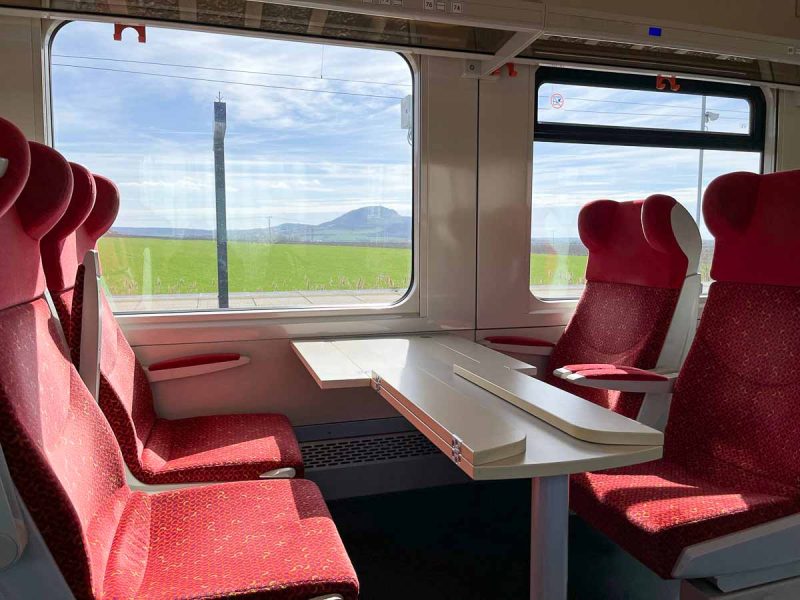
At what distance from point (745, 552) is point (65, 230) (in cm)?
204

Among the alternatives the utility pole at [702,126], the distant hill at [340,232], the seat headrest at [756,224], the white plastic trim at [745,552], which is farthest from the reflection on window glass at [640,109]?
the white plastic trim at [745,552]

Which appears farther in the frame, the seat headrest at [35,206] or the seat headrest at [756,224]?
the seat headrest at [756,224]

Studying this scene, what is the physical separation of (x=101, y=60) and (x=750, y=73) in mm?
3013

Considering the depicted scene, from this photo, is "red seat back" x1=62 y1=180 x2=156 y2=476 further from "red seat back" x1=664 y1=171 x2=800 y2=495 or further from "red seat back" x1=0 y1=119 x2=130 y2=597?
"red seat back" x1=664 y1=171 x2=800 y2=495

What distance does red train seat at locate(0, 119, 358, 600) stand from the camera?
113cm

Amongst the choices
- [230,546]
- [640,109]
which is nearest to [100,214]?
[230,546]

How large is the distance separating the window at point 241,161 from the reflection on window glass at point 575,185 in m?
0.72

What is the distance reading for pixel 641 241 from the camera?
2.68m

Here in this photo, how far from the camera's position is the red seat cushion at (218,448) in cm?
206

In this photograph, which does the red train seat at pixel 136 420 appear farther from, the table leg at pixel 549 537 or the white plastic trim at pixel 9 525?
the table leg at pixel 549 537

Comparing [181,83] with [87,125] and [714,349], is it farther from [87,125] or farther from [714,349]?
[714,349]

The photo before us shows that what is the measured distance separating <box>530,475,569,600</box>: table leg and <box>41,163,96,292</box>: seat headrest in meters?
1.44

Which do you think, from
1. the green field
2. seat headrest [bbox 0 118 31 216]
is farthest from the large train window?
seat headrest [bbox 0 118 31 216]

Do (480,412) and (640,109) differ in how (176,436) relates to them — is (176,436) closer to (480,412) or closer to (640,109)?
(480,412)
